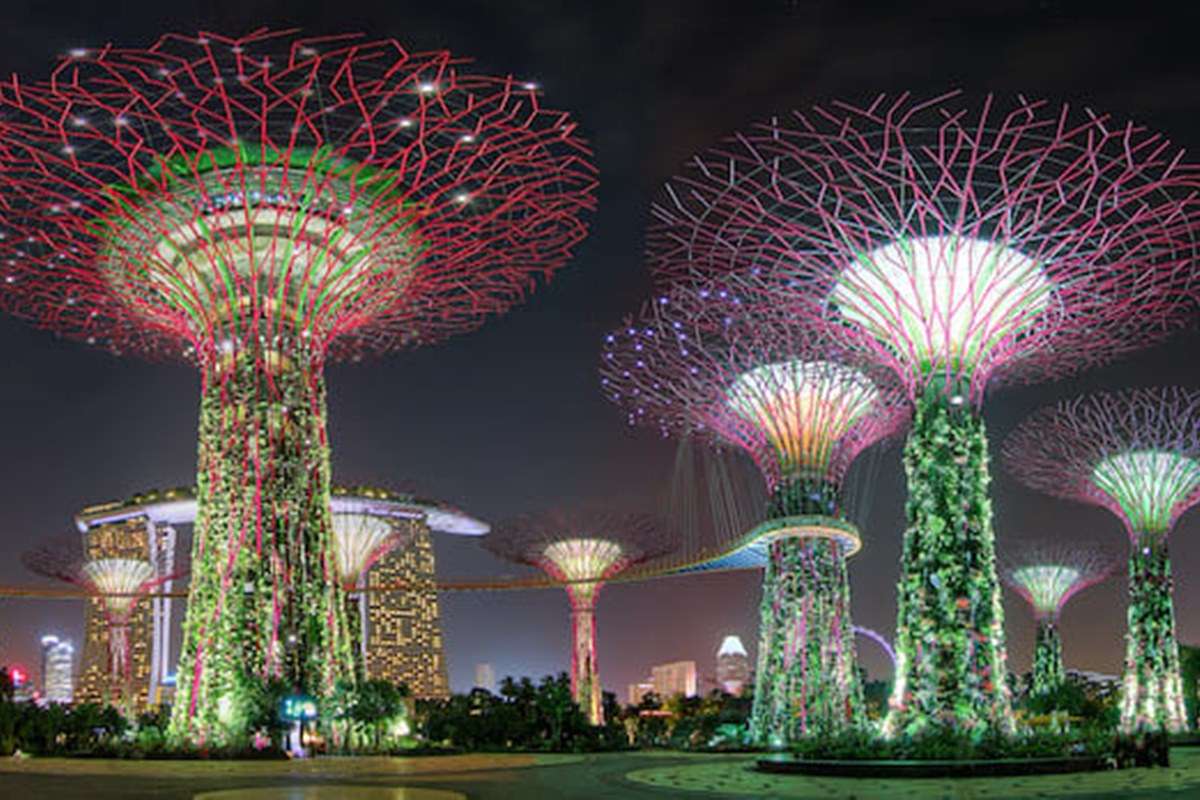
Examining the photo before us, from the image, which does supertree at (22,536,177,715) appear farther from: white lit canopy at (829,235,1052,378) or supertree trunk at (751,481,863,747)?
white lit canopy at (829,235,1052,378)

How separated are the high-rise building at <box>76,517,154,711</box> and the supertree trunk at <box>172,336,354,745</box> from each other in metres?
68.8

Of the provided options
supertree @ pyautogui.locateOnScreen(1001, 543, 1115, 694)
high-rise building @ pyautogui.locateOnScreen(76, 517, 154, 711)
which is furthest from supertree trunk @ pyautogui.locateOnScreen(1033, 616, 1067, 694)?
high-rise building @ pyautogui.locateOnScreen(76, 517, 154, 711)

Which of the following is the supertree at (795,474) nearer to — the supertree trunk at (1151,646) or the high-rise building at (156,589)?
the supertree trunk at (1151,646)

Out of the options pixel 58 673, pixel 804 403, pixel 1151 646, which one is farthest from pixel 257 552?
pixel 58 673

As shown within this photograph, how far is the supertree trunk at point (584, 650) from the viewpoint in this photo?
65.4 meters

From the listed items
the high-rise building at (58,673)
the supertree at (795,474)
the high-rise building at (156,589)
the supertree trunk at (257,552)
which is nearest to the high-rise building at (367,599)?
the high-rise building at (156,589)

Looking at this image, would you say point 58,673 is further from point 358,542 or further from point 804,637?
point 804,637

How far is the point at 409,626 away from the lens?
10644cm

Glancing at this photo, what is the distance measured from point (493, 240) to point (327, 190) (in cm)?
433

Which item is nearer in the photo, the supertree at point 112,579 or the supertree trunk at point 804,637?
A: the supertree trunk at point 804,637

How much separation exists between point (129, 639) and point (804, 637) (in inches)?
2728

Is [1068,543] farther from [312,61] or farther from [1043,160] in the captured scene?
[312,61]

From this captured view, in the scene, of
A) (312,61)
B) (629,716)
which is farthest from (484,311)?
(629,716)

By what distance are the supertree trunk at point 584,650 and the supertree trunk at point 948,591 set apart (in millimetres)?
40335
